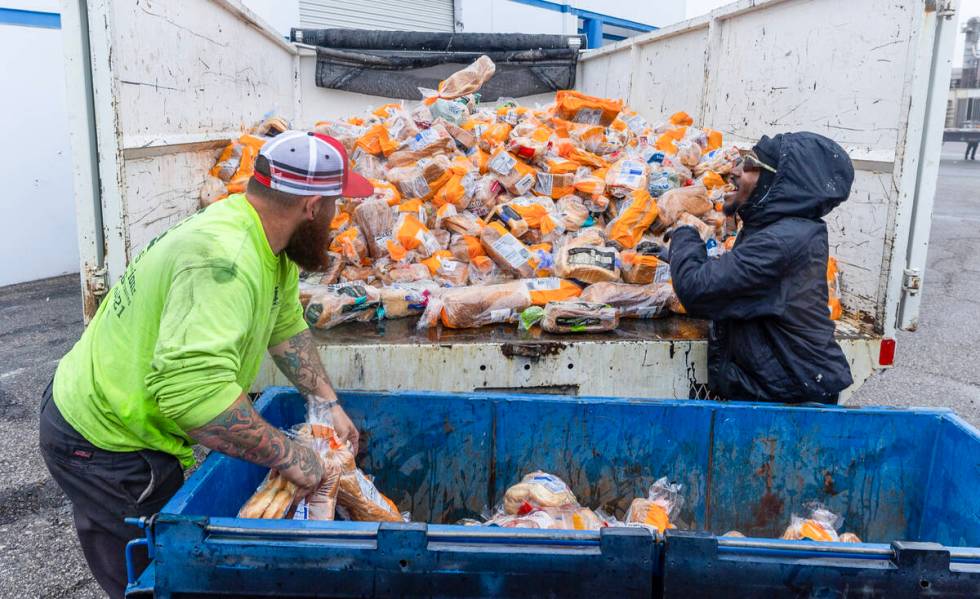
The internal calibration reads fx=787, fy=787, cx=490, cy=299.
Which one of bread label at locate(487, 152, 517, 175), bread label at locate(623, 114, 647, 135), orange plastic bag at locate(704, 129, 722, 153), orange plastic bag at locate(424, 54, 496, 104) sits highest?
orange plastic bag at locate(424, 54, 496, 104)

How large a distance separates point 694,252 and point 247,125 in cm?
361

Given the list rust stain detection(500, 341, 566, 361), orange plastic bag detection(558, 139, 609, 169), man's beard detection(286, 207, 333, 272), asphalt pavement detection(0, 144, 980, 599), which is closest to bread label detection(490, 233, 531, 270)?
rust stain detection(500, 341, 566, 361)

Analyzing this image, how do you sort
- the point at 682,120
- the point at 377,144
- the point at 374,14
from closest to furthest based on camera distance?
the point at 377,144, the point at 682,120, the point at 374,14

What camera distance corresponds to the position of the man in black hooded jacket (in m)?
2.81

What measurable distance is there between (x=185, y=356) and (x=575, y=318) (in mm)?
1923

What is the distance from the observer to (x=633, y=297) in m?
3.62

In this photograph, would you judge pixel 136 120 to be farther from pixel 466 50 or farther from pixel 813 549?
pixel 466 50

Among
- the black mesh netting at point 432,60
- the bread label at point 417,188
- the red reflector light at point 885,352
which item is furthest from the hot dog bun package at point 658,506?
the black mesh netting at point 432,60

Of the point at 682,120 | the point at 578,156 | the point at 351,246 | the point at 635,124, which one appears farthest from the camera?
the point at 635,124

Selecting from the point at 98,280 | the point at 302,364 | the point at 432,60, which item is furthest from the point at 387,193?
the point at 432,60

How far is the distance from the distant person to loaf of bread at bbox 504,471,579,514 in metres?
0.71

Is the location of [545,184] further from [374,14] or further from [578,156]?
[374,14]

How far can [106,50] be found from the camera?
2947 millimetres

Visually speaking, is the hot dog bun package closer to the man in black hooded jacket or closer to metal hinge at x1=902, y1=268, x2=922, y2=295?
the man in black hooded jacket
